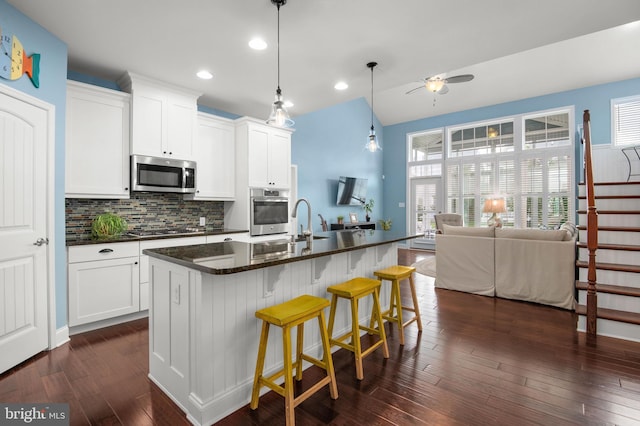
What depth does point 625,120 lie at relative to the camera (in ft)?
21.0

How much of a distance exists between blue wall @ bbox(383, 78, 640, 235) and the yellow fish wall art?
8.38m

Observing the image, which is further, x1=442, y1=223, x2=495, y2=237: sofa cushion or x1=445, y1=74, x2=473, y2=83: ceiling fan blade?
x1=445, y1=74, x2=473, y2=83: ceiling fan blade

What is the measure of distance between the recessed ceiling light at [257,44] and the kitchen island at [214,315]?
187 centimetres

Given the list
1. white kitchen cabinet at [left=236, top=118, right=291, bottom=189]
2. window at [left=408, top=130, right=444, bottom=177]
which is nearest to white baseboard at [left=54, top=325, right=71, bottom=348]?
white kitchen cabinet at [left=236, top=118, right=291, bottom=189]

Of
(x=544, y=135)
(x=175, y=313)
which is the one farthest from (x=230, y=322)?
(x=544, y=135)

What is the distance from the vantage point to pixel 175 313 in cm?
194

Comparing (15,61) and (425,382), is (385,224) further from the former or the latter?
(15,61)

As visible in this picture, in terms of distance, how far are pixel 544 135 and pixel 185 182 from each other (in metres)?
7.94

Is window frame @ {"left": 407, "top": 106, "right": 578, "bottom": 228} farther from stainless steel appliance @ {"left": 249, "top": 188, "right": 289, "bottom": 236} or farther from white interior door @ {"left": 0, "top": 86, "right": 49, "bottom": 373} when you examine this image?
white interior door @ {"left": 0, "top": 86, "right": 49, "bottom": 373}

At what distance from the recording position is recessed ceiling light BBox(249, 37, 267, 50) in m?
2.82

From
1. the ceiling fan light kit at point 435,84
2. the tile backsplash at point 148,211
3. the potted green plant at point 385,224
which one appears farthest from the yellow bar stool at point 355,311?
the potted green plant at point 385,224

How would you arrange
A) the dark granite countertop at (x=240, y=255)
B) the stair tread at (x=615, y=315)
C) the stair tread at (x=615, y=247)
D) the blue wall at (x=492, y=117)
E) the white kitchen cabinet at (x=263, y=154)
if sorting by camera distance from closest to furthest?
the dark granite countertop at (x=240, y=255)
the stair tread at (x=615, y=315)
the stair tread at (x=615, y=247)
the white kitchen cabinet at (x=263, y=154)
the blue wall at (x=492, y=117)

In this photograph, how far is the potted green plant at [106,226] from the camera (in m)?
3.31

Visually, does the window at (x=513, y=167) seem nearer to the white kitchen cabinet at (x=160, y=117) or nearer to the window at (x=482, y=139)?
the window at (x=482, y=139)
